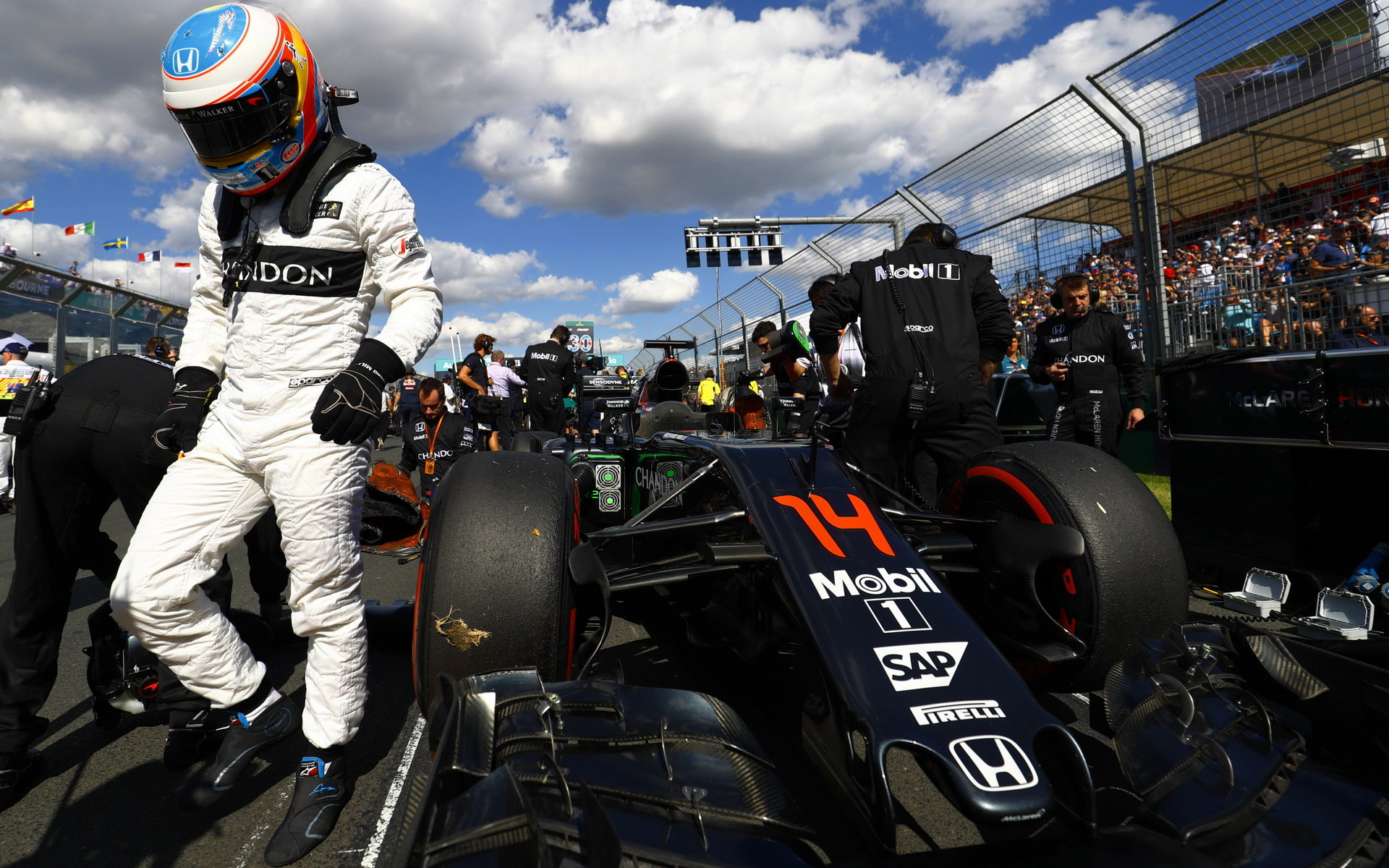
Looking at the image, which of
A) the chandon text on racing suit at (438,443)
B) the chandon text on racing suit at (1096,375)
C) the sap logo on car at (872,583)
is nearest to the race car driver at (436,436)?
the chandon text on racing suit at (438,443)

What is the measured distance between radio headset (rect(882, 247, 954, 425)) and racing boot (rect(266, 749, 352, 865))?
2.16m

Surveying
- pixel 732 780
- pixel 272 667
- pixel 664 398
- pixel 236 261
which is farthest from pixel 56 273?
pixel 732 780

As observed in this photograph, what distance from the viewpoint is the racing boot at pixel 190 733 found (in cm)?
216

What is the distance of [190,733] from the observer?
7.32 feet

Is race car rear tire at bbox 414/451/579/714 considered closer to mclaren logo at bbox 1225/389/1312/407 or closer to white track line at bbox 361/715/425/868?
white track line at bbox 361/715/425/868

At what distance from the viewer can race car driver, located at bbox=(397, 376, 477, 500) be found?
672cm

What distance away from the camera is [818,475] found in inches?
80.4

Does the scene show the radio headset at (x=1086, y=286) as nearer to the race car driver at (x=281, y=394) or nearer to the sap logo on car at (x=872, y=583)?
the sap logo on car at (x=872, y=583)

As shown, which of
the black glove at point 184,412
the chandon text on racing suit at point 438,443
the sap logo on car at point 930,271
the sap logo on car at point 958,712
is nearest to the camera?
the sap logo on car at point 958,712

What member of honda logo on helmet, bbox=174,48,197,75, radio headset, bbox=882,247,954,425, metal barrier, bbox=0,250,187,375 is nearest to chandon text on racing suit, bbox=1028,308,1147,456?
radio headset, bbox=882,247,954,425

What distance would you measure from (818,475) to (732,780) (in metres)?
0.96

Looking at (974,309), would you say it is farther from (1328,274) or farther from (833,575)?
(1328,274)

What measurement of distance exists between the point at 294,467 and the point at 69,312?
13.0 metres

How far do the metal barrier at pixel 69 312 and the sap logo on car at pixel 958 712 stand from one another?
1113 cm
